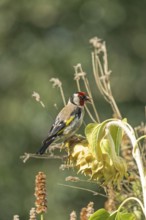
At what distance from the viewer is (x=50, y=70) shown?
16.3m

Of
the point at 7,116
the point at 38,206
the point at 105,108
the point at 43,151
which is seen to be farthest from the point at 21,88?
the point at 38,206

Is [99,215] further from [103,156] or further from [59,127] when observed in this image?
[59,127]

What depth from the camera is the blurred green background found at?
14703mm

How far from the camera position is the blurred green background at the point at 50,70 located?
579 inches

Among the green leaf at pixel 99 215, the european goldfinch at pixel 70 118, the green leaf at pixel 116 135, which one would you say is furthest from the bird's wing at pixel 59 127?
the green leaf at pixel 99 215

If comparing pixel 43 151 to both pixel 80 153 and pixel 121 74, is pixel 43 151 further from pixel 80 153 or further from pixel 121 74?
pixel 121 74

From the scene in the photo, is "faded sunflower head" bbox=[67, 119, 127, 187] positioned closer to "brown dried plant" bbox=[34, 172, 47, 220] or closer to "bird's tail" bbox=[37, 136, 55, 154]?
"brown dried plant" bbox=[34, 172, 47, 220]

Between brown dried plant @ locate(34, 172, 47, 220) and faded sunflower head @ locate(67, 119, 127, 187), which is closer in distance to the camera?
faded sunflower head @ locate(67, 119, 127, 187)

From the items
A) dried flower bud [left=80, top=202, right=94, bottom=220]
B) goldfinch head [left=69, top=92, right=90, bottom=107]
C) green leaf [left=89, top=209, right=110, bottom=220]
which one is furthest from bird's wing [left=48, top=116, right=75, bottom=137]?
green leaf [left=89, top=209, right=110, bottom=220]

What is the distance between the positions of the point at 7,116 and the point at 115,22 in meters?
2.88

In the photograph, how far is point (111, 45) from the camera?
56.0ft

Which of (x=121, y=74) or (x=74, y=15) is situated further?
(x=74, y=15)

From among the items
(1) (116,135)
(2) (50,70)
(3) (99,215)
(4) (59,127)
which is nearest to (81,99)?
(4) (59,127)

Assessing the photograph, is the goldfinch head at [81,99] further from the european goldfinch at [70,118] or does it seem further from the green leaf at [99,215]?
the green leaf at [99,215]
